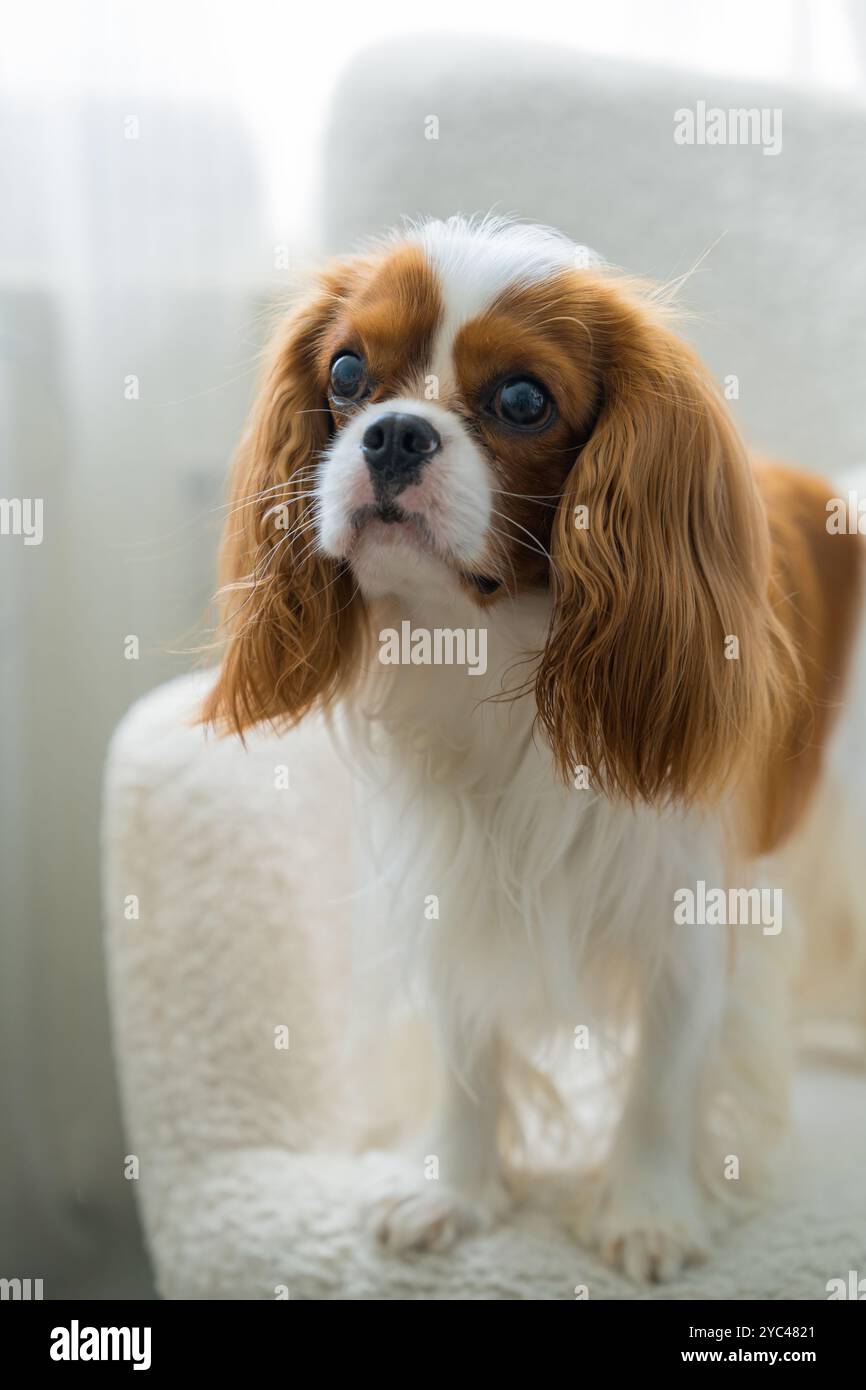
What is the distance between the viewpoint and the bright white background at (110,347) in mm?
1754

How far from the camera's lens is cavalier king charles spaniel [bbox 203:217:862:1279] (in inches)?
44.0

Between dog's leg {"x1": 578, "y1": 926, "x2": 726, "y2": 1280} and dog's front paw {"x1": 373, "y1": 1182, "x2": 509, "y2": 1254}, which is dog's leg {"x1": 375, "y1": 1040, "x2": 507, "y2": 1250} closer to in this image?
dog's front paw {"x1": 373, "y1": 1182, "x2": 509, "y2": 1254}

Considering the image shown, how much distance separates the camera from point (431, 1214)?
1.42 m

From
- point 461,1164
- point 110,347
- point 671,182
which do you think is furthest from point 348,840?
point 671,182

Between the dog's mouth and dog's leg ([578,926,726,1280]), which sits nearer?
the dog's mouth

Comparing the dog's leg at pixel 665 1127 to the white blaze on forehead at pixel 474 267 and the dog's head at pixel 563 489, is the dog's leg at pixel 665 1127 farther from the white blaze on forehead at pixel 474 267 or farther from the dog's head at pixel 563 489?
the white blaze on forehead at pixel 474 267

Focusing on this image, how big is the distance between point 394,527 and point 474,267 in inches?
9.7

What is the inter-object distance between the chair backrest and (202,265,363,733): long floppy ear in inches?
26.9

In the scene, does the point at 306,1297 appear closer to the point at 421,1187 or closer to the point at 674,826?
the point at 421,1187

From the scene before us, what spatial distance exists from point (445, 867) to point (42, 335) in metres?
0.97

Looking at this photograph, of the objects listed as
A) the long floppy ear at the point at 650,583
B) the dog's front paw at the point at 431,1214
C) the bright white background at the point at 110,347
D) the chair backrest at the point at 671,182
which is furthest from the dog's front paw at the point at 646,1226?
the chair backrest at the point at 671,182

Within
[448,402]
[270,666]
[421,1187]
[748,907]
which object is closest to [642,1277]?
[421,1187]

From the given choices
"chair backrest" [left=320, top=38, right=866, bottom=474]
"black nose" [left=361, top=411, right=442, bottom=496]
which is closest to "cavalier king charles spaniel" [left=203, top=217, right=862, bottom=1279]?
"black nose" [left=361, top=411, right=442, bottom=496]

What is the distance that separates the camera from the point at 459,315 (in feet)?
3.64
